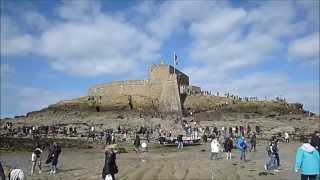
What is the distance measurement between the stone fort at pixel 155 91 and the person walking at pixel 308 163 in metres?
55.3

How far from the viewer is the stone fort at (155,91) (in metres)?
68.3

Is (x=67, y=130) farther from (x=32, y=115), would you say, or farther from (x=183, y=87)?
(x=183, y=87)

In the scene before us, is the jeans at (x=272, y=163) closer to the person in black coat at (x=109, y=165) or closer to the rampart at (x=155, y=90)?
the person in black coat at (x=109, y=165)

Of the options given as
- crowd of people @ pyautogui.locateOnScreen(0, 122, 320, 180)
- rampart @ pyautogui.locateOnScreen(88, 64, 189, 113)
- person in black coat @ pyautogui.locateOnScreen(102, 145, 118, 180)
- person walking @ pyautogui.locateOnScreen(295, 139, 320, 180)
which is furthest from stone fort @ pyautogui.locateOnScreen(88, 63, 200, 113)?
person walking @ pyautogui.locateOnScreen(295, 139, 320, 180)

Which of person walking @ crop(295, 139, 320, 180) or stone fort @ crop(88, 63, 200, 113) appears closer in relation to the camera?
person walking @ crop(295, 139, 320, 180)

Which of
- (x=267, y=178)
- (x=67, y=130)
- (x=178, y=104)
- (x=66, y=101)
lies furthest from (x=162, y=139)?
(x=66, y=101)

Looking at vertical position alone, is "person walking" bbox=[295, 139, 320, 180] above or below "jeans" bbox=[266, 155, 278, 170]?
above

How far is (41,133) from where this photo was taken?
48562mm

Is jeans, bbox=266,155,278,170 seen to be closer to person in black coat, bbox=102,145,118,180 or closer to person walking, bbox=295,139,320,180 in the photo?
person walking, bbox=295,139,320,180

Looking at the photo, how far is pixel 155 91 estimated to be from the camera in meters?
71.0

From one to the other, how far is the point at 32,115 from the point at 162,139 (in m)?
32.2

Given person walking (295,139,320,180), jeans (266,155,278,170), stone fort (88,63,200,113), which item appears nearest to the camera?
person walking (295,139,320,180)

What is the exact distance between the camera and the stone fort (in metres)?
68.3

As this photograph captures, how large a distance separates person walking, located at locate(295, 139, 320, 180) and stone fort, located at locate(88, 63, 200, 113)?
2178 inches
